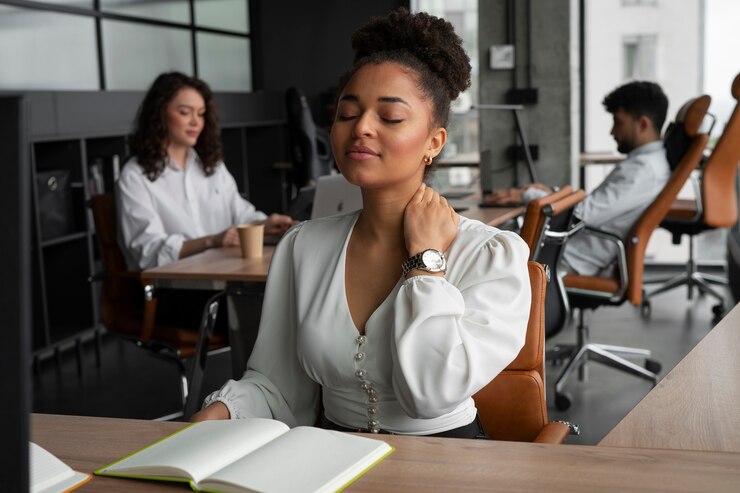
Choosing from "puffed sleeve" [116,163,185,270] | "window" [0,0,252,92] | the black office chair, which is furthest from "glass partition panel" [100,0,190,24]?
"puffed sleeve" [116,163,185,270]

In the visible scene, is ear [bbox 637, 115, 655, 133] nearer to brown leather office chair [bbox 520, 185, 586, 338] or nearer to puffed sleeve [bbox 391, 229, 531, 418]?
brown leather office chair [bbox 520, 185, 586, 338]

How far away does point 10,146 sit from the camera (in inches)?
23.2

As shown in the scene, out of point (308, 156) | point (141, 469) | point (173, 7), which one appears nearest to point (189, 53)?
point (173, 7)

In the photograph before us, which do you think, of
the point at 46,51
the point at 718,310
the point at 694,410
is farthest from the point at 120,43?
the point at 694,410

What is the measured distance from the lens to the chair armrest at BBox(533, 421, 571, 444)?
1498 millimetres

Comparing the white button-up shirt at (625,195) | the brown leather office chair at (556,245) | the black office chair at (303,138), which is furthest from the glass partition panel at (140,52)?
the brown leather office chair at (556,245)

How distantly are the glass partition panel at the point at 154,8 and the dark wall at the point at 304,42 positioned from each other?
3.91 feet

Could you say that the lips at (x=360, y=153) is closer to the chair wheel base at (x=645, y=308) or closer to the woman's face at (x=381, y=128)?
the woman's face at (x=381, y=128)

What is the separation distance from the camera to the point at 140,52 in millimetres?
6059

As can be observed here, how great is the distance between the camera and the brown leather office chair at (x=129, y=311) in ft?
10.4

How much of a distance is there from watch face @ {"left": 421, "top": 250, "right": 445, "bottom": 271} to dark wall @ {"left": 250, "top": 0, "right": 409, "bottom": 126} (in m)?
6.47

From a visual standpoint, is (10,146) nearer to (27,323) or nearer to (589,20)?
(27,323)

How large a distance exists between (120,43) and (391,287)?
475cm

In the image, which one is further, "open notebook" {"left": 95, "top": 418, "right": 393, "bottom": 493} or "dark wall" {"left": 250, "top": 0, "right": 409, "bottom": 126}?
"dark wall" {"left": 250, "top": 0, "right": 409, "bottom": 126}
